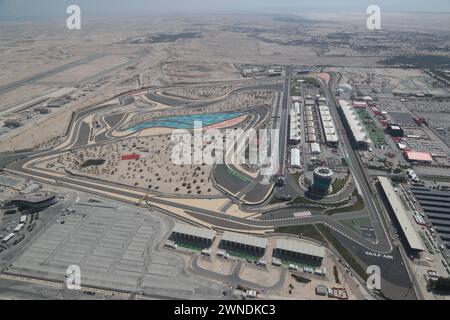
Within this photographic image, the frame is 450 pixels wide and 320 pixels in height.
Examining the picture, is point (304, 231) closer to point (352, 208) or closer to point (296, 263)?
point (296, 263)

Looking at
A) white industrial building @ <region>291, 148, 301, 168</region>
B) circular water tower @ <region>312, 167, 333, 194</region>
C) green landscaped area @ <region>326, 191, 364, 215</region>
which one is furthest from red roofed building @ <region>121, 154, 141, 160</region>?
green landscaped area @ <region>326, 191, 364, 215</region>

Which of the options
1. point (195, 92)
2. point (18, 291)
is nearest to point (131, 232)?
point (18, 291)

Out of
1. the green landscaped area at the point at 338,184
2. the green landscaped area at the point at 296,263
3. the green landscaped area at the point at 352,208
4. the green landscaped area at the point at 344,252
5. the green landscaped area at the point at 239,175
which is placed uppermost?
the green landscaped area at the point at 239,175

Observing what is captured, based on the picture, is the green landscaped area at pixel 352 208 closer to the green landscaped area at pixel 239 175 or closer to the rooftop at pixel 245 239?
the rooftop at pixel 245 239

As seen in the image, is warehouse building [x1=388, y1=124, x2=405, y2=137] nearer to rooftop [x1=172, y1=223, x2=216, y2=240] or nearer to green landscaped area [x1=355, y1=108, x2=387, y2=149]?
green landscaped area [x1=355, y1=108, x2=387, y2=149]

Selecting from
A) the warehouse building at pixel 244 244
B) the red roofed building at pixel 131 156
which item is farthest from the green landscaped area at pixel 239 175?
the red roofed building at pixel 131 156

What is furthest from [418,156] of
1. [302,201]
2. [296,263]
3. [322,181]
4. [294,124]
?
[296,263]
